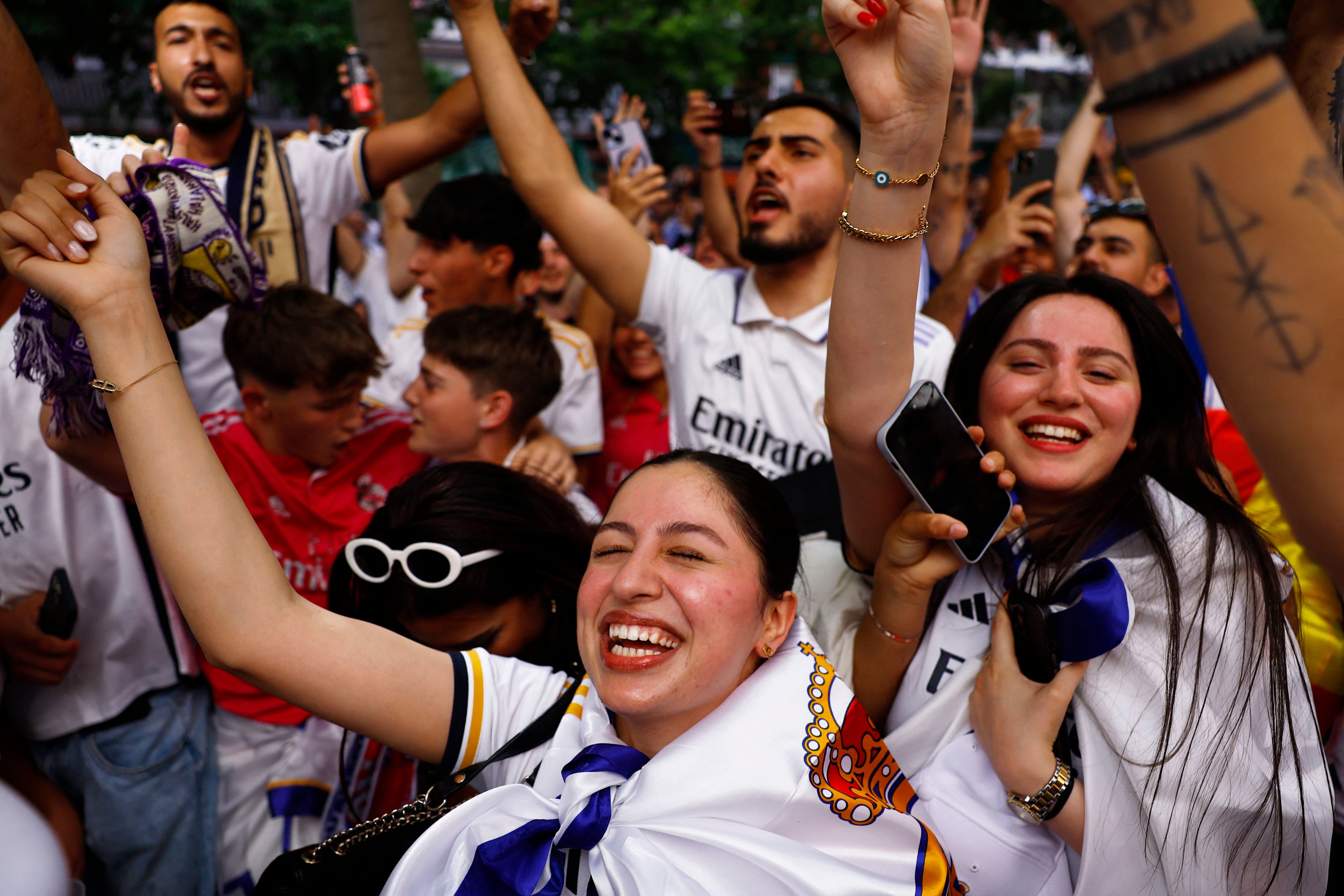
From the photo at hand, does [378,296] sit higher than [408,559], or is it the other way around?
[378,296]

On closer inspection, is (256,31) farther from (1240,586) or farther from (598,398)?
(1240,586)

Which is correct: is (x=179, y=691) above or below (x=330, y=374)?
below

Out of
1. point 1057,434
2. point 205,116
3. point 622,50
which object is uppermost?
point 622,50

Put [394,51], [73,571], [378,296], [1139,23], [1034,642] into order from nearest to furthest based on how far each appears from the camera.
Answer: [1139,23], [1034,642], [73,571], [394,51], [378,296]

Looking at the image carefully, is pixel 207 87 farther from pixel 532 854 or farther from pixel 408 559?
pixel 532 854

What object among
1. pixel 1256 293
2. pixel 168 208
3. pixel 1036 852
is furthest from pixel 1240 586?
pixel 168 208

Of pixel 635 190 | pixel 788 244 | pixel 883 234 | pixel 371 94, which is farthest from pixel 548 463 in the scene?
pixel 371 94

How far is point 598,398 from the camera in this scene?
12.1 ft

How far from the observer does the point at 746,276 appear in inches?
123

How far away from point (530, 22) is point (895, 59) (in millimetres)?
1850

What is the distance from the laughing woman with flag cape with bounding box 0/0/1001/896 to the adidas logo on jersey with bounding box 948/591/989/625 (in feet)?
1.14

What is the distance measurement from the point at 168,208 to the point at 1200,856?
82.0 inches

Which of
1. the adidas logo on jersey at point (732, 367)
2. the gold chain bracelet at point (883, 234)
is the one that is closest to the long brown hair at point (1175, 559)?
the gold chain bracelet at point (883, 234)

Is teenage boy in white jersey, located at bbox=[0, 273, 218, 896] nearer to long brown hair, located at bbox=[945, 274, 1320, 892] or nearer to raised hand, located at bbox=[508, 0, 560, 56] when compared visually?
raised hand, located at bbox=[508, 0, 560, 56]
